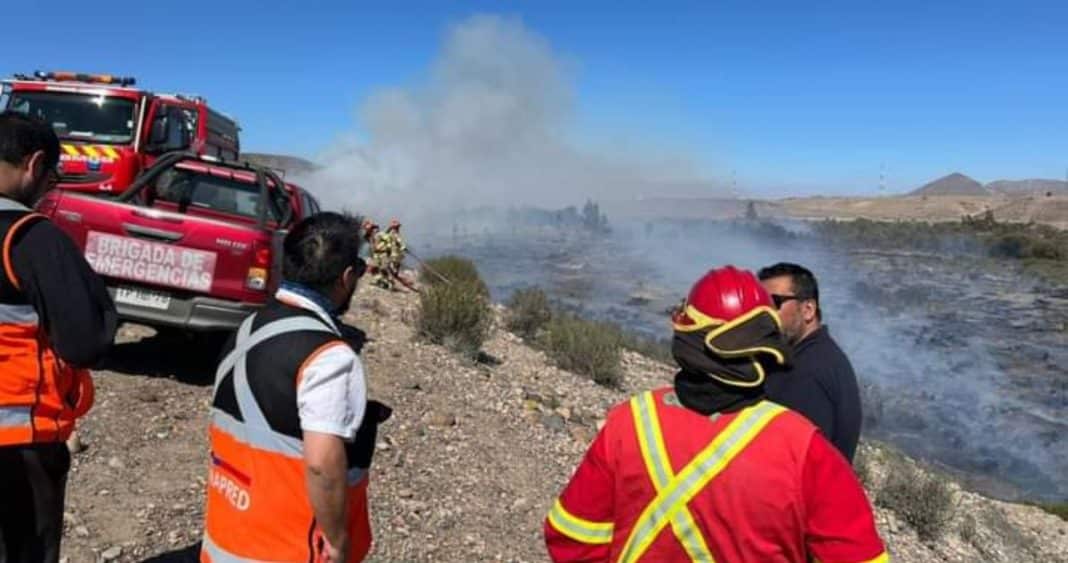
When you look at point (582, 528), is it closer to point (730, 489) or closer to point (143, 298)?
point (730, 489)

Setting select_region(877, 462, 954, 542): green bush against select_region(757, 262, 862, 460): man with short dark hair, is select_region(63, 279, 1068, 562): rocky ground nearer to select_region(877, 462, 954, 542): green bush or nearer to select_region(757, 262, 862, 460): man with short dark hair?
select_region(877, 462, 954, 542): green bush

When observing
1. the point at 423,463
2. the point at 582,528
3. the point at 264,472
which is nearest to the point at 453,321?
the point at 423,463

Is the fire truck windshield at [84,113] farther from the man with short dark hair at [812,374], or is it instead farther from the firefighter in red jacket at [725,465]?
the firefighter in red jacket at [725,465]

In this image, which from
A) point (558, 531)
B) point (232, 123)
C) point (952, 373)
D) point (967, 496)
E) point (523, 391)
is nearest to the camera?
point (558, 531)

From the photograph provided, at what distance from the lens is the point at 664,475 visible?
1.79 metres

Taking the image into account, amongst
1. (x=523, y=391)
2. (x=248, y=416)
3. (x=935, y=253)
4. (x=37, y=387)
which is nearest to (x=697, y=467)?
(x=248, y=416)

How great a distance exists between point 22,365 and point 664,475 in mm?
1771

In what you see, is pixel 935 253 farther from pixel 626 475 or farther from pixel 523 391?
pixel 626 475

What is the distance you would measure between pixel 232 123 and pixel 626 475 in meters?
14.6

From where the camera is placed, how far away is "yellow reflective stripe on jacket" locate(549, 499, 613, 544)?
1.94m

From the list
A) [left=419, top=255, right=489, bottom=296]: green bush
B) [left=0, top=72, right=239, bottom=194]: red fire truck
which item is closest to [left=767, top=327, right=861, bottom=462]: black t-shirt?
[left=0, top=72, right=239, bottom=194]: red fire truck

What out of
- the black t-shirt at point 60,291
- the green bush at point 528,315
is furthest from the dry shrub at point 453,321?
the black t-shirt at point 60,291

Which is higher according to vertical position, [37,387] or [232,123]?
[232,123]

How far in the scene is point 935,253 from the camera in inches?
1738
